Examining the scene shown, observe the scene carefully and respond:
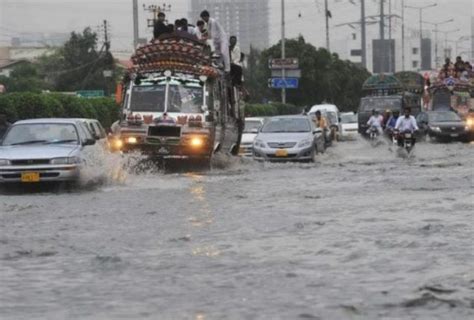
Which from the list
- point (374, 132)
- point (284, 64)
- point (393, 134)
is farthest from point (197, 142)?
point (284, 64)

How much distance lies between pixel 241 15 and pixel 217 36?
72.5m

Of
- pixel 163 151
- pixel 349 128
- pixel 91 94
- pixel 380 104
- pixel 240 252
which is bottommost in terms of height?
pixel 349 128

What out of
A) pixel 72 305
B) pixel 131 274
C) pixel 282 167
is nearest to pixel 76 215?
pixel 131 274

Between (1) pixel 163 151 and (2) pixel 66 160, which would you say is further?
(1) pixel 163 151

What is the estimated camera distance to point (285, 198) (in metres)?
15.1

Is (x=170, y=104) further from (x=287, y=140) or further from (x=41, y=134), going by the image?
(x=287, y=140)

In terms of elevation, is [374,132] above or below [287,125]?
below

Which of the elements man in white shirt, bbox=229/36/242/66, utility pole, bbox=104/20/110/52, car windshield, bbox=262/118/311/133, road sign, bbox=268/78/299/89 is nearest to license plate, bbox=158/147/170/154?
man in white shirt, bbox=229/36/242/66

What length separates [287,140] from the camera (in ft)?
81.7

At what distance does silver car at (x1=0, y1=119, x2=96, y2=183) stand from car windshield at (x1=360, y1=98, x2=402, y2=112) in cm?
→ 2564

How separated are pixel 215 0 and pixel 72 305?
8794 centimetres

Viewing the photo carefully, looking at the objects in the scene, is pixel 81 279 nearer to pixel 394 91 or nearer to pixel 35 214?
pixel 35 214

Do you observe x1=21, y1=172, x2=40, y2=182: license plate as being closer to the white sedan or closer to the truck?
the truck

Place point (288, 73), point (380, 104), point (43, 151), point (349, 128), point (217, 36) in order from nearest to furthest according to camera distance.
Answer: point (43, 151) → point (217, 36) → point (380, 104) → point (349, 128) → point (288, 73)
